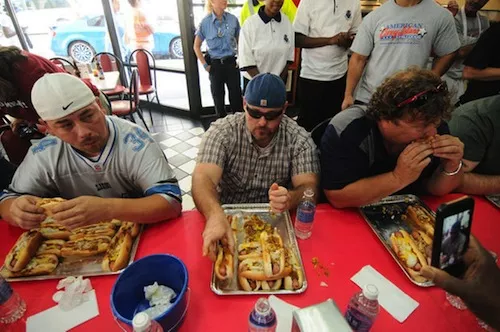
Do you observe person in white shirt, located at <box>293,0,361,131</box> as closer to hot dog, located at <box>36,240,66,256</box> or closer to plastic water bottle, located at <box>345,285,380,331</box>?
plastic water bottle, located at <box>345,285,380,331</box>

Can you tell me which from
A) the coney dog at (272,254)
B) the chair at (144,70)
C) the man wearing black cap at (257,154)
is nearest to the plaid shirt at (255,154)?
the man wearing black cap at (257,154)

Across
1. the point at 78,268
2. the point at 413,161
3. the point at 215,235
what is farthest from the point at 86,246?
Answer: the point at 413,161

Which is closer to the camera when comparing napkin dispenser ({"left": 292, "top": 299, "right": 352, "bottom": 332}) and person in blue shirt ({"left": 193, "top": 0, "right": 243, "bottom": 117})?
napkin dispenser ({"left": 292, "top": 299, "right": 352, "bottom": 332})

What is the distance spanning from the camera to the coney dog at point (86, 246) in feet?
4.01

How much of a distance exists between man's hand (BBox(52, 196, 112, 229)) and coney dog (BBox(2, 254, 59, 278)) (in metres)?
0.16

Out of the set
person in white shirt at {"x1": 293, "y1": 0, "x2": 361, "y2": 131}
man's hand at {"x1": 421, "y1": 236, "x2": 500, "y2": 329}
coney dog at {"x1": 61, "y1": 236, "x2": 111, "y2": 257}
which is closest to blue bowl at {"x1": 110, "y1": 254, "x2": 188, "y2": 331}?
coney dog at {"x1": 61, "y1": 236, "x2": 111, "y2": 257}

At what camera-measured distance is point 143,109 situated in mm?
5730

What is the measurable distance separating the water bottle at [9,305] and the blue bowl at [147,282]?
0.41m

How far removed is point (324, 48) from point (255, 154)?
1.94 metres

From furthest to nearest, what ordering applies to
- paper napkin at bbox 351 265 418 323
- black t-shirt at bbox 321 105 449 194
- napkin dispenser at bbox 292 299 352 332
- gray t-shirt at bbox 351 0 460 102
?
gray t-shirt at bbox 351 0 460 102 < black t-shirt at bbox 321 105 449 194 < paper napkin at bbox 351 265 418 323 < napkin dispenser at bbox 292 299 352 332

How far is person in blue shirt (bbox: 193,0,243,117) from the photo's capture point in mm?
4039

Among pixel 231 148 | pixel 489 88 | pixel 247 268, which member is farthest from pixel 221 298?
pixel 489 88

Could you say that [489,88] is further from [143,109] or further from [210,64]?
[143,109]

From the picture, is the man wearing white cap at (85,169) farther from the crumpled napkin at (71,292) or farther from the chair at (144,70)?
the chair at (144,70)
